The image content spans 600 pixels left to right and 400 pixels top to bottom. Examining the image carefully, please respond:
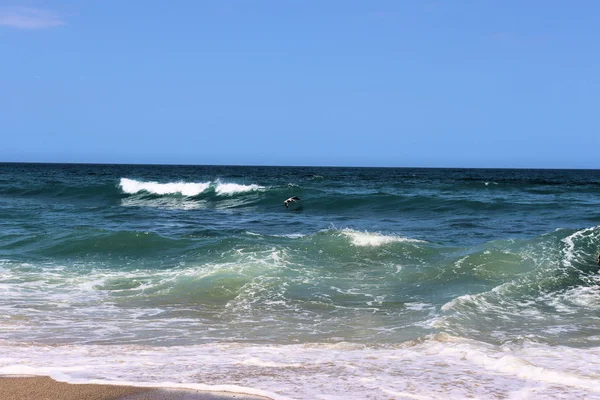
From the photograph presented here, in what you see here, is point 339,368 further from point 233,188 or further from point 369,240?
point 233,188

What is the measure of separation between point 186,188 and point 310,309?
29.9 metres

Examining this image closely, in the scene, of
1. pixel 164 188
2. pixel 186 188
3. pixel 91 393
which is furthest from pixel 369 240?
pixel 164 188

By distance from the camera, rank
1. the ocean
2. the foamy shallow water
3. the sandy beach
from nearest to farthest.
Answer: the sandy beach < the foamy shallow water < the ocean

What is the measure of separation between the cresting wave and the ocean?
46.5 ft

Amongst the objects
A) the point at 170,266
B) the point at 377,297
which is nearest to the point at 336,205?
the point at 170,266

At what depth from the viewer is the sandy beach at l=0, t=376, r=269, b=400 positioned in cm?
481

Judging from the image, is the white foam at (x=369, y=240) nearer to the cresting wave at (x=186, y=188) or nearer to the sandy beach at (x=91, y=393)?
the sandy beach at (x=91, y=393)

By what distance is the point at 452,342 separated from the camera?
6.96 m

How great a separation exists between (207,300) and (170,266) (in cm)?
348

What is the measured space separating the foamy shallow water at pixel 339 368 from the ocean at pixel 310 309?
0.02 meters

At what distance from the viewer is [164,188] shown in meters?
39.2

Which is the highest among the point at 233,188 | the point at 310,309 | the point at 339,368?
the point at 233,188

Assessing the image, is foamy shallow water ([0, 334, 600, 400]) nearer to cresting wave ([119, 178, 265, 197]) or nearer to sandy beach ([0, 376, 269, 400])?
sandy beach ([0, 376, 269, 400])

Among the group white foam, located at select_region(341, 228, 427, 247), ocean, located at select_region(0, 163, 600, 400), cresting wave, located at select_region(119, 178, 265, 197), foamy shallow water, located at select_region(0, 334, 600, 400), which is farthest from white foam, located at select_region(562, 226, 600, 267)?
cresting wave, located at select_region(119, 178, 265, 197)
